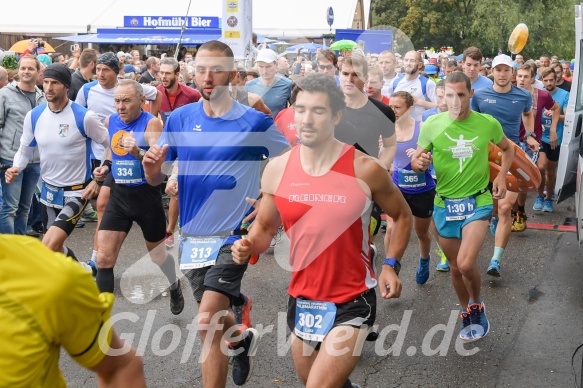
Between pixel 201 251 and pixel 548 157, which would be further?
pixel 548 157

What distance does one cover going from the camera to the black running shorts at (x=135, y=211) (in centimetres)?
658

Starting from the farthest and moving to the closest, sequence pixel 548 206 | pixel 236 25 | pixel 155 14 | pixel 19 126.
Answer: pixel 155 14
pixel 548 206
pixel 236 25
pixel 19 126

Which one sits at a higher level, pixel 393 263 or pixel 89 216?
pixel 393 263

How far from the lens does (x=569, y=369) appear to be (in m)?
5.77

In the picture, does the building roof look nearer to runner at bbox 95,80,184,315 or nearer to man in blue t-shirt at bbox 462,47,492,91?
man in blue t-shirt at bbox 462,47,492,91

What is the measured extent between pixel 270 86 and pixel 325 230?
7.53 meters

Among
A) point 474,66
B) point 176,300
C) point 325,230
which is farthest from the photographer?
point 474,66

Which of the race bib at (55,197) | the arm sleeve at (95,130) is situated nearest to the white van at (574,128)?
the arm sleeve at (95,130)

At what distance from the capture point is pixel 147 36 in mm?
31719

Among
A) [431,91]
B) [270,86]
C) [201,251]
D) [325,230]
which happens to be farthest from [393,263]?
[431,91]

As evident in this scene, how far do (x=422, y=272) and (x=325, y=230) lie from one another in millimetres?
4175

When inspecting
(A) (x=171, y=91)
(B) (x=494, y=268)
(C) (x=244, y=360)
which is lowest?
(B) (x=494, y=268)

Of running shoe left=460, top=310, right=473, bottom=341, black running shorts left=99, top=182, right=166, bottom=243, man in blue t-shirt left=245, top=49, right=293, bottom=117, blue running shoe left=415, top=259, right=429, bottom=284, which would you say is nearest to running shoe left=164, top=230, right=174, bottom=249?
man in blue t-shirt left=245, top=49, right=293, bottom=117

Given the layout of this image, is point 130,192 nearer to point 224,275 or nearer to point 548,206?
point 224,275
